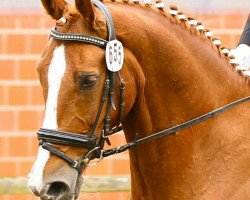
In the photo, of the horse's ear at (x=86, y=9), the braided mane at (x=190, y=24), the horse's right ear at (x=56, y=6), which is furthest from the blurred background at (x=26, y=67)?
the horse's ear at (x=86, y=9)

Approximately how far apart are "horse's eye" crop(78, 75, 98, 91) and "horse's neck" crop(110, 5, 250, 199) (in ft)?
0.87

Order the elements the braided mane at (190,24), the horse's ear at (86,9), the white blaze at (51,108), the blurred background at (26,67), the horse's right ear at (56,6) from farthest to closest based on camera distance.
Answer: the blurred background at (26,67) < the braided mane at (190,24) < the horse's right ear at (56,6) < the horse's ear at (86,9) < the white blaze at (51,108)

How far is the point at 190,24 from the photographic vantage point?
3.99 m

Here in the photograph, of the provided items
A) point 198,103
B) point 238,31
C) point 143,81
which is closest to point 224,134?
point 198,103

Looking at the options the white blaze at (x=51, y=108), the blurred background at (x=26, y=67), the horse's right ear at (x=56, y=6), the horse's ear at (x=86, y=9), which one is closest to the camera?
the white blaze at (x=51, y=108)

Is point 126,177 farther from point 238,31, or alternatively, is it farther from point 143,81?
point 143,81

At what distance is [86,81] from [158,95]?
40cm

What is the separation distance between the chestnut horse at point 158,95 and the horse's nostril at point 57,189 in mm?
36

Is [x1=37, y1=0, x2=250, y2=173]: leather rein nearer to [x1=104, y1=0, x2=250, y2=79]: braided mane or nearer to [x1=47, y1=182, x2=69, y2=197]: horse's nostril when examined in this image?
[x1=47, y1=182, x2=69, y2=197]: horse's nostril

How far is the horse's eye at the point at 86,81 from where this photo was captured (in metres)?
3.63

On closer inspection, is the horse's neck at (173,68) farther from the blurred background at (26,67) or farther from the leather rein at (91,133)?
the blurred background at (26,67)

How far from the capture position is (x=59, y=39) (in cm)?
371

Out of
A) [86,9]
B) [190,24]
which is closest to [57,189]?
[86,9]

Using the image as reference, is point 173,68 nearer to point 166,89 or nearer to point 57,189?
point 166,89
